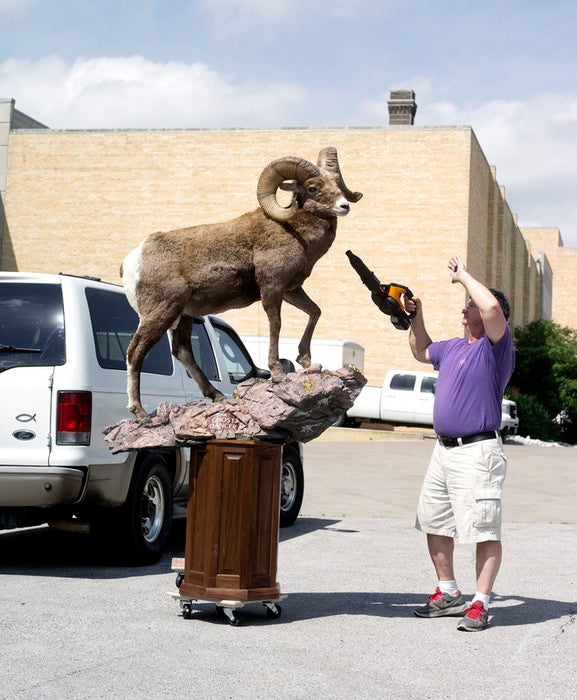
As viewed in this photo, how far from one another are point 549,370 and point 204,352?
34.3m

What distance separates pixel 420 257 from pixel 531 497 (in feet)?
71.9

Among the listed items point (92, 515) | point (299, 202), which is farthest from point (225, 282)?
point (92, 515)

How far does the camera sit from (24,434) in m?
7.78

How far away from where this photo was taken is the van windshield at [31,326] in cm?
793

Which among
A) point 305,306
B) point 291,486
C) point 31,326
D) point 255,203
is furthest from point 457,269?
point 255,203

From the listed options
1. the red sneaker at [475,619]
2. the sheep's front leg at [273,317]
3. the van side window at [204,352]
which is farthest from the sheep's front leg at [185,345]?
the van side window at [204,352]

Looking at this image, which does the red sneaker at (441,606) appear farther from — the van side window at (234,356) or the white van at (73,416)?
the van side window at (234,356)

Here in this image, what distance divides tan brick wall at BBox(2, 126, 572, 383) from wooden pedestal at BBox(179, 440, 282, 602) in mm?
28467

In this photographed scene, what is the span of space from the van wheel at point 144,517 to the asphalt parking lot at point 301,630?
183 mm

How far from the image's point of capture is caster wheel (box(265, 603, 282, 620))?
689 centimetres

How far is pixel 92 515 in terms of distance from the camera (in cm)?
826

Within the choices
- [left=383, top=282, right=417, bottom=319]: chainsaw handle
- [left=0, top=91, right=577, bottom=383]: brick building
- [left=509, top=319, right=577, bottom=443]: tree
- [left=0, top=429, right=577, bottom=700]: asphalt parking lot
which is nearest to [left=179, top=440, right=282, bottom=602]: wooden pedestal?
[left=0, top=429, right=577, bottom=700]: asphalt parking lot

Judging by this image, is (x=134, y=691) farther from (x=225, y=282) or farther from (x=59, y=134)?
(x=59, y=134)

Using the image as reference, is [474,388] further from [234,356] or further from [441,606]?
[234,356]
